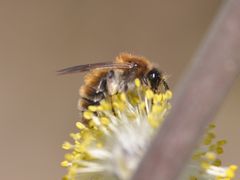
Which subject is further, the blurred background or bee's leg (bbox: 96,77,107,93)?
the blurred background

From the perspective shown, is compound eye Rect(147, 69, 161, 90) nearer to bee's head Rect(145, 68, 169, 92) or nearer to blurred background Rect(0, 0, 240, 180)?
bee's head Rect(145, 68, 169, 92)

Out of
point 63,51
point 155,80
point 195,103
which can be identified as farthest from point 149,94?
point 63,51

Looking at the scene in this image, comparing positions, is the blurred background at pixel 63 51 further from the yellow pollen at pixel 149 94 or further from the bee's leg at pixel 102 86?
the yellow pollen at pixel 149 94

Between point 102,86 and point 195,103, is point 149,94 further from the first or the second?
point 195,103

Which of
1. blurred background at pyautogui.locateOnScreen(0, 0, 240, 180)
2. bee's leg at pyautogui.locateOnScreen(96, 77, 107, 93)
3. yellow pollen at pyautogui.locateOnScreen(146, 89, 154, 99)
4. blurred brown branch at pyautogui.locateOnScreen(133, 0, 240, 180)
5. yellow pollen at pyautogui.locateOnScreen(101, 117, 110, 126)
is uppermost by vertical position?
blurred background at pyautogui.locateOnScreen(0, 0, 240, 180)

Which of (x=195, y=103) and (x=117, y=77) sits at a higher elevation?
(x=117, y=77)

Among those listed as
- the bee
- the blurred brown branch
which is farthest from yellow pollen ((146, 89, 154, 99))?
the blurred brown branch
